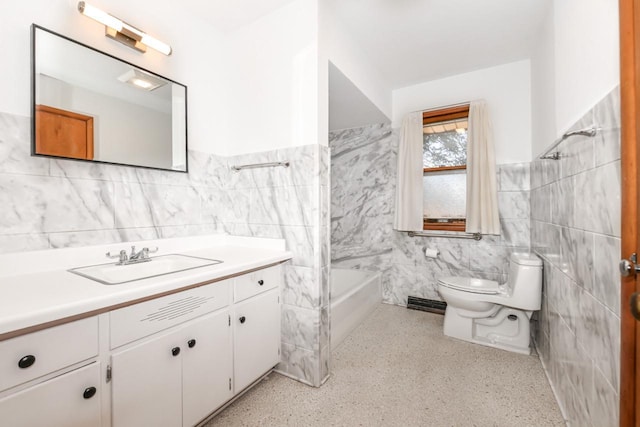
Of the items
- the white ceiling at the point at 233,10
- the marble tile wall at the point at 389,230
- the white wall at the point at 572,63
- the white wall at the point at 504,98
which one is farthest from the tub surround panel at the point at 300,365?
the white wall at the point at 504,98

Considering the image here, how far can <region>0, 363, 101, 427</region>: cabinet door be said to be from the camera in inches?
30.0

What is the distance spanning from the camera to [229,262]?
4.81ft

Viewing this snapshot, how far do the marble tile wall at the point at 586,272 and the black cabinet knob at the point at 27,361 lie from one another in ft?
6.15

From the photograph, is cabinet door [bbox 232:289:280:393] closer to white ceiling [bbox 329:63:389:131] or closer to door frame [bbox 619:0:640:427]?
door frame [bbox 619:0:640:427]

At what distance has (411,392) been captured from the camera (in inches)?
64.1

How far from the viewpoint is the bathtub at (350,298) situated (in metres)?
2.21

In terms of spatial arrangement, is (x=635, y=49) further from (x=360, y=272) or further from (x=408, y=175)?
(x=360, y=272)

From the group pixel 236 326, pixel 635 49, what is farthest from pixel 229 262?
pixel 635 49

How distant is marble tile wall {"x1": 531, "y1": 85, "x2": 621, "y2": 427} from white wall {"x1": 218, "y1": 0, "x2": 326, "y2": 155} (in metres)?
1.35

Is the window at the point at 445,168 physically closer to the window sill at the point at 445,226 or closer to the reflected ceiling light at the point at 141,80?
the window sill at the point at 445,226

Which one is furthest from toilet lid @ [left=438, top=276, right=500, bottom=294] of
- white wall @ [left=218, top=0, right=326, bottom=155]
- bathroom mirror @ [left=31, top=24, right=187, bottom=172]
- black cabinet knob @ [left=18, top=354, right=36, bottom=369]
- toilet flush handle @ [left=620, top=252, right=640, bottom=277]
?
black cabinet knob @ [left=18, top=354, right=36, bottom=369]

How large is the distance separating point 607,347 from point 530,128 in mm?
2170

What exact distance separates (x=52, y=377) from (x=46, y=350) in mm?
93

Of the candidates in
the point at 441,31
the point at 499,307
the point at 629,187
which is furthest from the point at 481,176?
the point at 629,187
